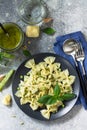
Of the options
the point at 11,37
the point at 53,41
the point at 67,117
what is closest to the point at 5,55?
the point at 11,37

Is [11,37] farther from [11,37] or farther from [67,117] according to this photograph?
[67,117]

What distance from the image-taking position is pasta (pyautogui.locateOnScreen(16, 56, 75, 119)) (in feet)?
3.91

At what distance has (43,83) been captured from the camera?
1.19 m

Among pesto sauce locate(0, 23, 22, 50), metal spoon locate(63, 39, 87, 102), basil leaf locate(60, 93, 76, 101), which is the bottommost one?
basil leaf locate(60, 93, 76, 101)

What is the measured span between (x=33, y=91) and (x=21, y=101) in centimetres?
5

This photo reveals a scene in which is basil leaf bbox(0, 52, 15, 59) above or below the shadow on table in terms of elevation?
above

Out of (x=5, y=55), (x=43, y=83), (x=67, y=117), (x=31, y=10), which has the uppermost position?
(x=31, y=10)

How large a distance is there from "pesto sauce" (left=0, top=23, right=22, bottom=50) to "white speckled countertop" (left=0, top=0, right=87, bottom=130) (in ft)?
0.15

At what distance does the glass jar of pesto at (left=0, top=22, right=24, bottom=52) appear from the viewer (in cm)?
121

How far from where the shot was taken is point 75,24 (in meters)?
1.25

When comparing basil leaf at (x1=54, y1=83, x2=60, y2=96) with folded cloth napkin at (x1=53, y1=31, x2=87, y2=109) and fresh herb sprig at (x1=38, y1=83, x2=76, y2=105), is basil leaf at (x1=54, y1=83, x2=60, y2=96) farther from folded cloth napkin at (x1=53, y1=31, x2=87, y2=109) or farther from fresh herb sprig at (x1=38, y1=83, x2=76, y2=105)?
folded cloth napkin at (x1=53, y1=31, x2=87, y2=109)

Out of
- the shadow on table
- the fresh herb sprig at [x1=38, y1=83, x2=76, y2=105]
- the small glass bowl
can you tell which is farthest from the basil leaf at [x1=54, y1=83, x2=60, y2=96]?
the small glass bowl

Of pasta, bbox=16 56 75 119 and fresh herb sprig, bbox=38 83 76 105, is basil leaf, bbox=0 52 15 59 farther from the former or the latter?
fresh herb sprig, bbox=38 83 76 105

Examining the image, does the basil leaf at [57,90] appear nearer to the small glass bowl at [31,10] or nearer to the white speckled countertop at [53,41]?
the white speckled countertop at [53,41]
